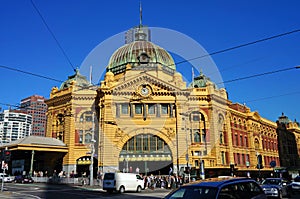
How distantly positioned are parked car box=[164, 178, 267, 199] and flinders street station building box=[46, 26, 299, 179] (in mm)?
32414

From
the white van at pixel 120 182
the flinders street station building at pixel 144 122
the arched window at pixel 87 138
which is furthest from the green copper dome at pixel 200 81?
the white van at pixel 120 182

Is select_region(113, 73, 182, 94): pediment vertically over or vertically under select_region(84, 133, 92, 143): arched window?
over

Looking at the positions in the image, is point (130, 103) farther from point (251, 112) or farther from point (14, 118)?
point (14, 118)

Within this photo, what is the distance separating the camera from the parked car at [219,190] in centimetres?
781

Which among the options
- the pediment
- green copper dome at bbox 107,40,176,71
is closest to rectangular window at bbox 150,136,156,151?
the pediment

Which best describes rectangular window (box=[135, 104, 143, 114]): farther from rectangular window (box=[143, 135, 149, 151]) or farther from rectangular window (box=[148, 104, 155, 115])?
rectangular window (box=[143, 135, 149, 151])

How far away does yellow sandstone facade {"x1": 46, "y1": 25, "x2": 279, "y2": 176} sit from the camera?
46.1 m

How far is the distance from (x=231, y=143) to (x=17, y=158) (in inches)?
1649

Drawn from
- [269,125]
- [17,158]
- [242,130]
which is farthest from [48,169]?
[269,125]

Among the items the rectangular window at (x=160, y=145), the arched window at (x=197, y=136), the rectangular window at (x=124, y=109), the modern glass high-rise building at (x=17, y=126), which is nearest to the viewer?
the rectangular window at (x=160, y=145)

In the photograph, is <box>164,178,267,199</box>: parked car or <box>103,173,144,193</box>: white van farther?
<box>103,173,144,193</box>: white van

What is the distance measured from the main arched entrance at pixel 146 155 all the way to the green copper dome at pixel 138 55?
15.8 m

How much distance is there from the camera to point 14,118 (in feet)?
420

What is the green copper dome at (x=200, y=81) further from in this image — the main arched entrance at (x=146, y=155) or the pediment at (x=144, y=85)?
the main arched entrance at (x=146, y=155)
